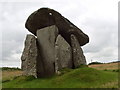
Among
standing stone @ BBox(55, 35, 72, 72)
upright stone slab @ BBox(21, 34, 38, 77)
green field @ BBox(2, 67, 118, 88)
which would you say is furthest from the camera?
upright stone slab @ BBox(21, 34, 38, 77)

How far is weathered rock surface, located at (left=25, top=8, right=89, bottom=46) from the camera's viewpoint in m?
20.3

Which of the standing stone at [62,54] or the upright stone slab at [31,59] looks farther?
the upright stone slab at [31,59]

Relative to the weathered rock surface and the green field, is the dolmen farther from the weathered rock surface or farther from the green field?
the green field

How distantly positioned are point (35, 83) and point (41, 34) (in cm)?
502

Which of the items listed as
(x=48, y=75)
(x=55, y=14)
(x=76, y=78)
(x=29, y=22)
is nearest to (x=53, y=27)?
(x=55, y=14)

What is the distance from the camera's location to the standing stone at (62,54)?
1859 cm

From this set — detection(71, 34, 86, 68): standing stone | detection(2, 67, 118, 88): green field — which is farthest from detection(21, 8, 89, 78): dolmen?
detection(2, 67, 118, 88): green field

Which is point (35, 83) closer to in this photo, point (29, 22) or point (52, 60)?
point (52, 60)

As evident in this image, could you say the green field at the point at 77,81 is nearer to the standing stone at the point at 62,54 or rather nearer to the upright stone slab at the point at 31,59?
the standing stone at the point at 62,54

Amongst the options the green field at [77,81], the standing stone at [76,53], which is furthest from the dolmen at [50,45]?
the green field at [77,81]

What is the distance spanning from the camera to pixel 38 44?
67.3ft

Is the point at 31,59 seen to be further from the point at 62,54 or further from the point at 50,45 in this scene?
the point at 62,54

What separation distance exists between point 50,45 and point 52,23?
7.20ft

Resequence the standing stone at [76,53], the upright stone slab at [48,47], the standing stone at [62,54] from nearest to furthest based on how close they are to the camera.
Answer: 1. the standing stone at [62,54]
2. the upright stone slab at [48,47]
3. the standing stone at [76,53]
